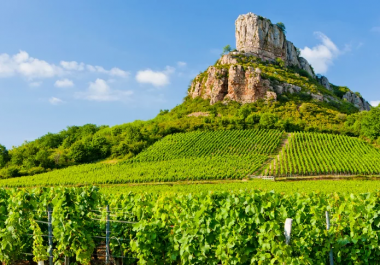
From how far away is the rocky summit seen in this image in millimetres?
80438

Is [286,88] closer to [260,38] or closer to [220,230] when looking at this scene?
[260,38]

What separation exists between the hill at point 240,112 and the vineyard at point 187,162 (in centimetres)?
511

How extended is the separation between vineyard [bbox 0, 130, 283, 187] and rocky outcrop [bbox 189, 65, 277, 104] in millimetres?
23577

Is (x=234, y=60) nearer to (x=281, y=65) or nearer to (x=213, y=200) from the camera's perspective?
(x=281, y=65)

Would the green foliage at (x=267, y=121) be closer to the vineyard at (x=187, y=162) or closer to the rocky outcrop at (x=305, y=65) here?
the vineyard at (x=187, y=162)

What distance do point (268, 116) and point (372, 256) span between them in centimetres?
5800

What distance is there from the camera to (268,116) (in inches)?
2453

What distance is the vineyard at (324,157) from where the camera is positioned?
36.6 m

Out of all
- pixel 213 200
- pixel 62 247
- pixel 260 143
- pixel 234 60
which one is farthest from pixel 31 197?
pixel 234 60

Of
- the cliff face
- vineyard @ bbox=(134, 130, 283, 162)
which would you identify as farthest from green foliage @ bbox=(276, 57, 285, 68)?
vineyard @ bbox=(134, 130, 283, 162)

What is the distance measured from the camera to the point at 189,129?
204ft

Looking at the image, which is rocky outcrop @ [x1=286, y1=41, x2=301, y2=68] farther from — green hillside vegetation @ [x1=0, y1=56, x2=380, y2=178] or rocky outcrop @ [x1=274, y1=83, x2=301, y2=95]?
green hillside vegetation @ [x1=0, y1=56, x2=380, y2=178]

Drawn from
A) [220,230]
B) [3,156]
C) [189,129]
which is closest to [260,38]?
[189,129]

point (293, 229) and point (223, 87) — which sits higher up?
point (223, 87)
